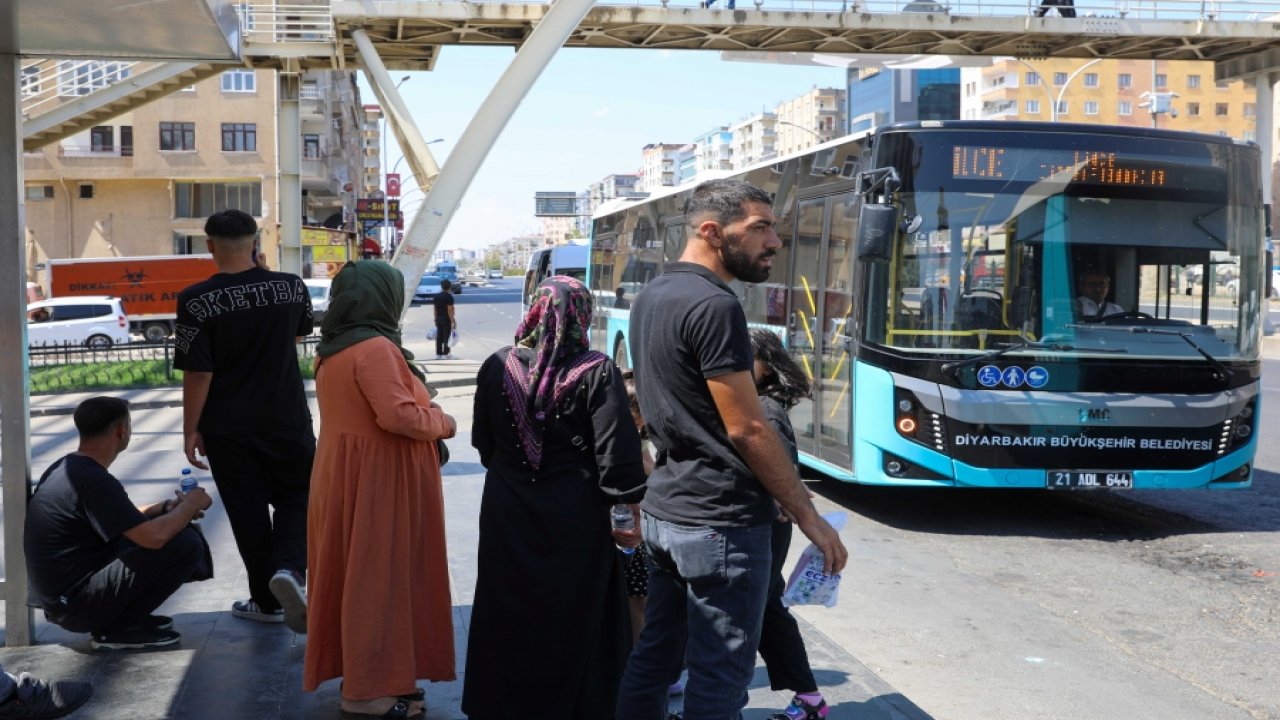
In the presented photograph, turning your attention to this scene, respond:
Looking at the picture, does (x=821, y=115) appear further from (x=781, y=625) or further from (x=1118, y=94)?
(x=781, y=625)

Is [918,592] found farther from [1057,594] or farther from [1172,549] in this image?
[1172,549]

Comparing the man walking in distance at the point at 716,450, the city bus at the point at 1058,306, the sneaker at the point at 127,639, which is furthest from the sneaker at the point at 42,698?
the city bus at the point at 1058,306

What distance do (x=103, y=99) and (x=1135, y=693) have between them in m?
20.8

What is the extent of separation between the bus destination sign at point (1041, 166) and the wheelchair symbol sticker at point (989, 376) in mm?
1366

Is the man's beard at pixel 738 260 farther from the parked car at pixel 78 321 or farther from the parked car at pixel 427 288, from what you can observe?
the parked car at pixel 427 288

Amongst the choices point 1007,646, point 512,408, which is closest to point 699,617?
point 512,408

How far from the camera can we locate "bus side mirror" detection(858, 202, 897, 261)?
27.9 ft

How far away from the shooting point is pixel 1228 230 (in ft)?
29.9

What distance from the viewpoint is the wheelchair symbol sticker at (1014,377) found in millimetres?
8789

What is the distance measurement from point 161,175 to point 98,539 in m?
52.0

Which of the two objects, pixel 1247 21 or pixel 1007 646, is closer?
pixel 1007 646

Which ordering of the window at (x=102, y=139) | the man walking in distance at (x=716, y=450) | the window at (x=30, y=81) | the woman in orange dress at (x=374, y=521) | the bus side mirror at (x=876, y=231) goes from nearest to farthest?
the man walking in distance at (x=716, y=450) → the woman in orange dress at (x=374, y=521) → the bus side mirror at (x=876, y=231) → the window at (x=30, y=81) → the window at (x=102, y=139)

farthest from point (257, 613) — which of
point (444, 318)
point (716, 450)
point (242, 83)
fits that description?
point (242, 83)

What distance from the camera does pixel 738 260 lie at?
363 cm
